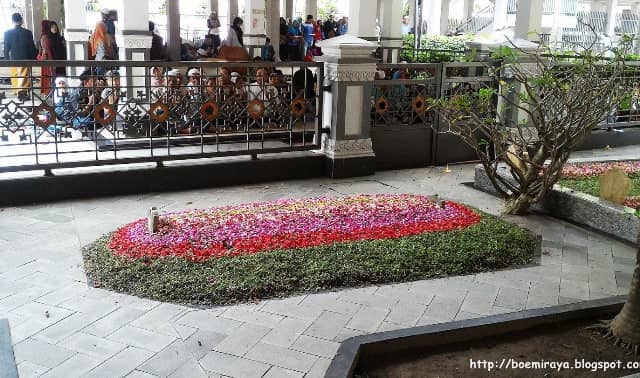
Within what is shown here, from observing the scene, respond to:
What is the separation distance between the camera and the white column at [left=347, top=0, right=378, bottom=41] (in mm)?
13531

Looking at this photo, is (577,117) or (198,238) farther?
(577,117)

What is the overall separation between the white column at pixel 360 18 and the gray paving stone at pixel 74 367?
35.0 ft

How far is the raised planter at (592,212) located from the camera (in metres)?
6.14

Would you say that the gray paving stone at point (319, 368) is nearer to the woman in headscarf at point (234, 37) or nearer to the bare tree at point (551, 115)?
the bare tree at point (551, 115)

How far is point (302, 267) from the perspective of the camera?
5.09 m

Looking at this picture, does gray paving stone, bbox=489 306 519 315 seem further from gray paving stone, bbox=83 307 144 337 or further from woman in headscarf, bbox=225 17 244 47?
woman in headscarf, bbox=225 17 244 47

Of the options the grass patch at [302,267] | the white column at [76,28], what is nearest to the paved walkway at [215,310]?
the grass patch at [302,267]

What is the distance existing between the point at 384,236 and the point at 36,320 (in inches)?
114

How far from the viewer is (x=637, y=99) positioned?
9.73 m

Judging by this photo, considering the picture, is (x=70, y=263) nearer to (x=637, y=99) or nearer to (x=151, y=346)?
(x=151, y=346)

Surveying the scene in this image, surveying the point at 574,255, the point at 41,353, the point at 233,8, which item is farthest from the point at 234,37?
Answer: the point at 233,8

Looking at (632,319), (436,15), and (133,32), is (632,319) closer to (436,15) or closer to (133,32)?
(133,32)


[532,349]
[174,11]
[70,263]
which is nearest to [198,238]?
[70,263]

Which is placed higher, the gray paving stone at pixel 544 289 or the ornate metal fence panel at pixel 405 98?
the ornate metal fence panel at pixel 405 98
